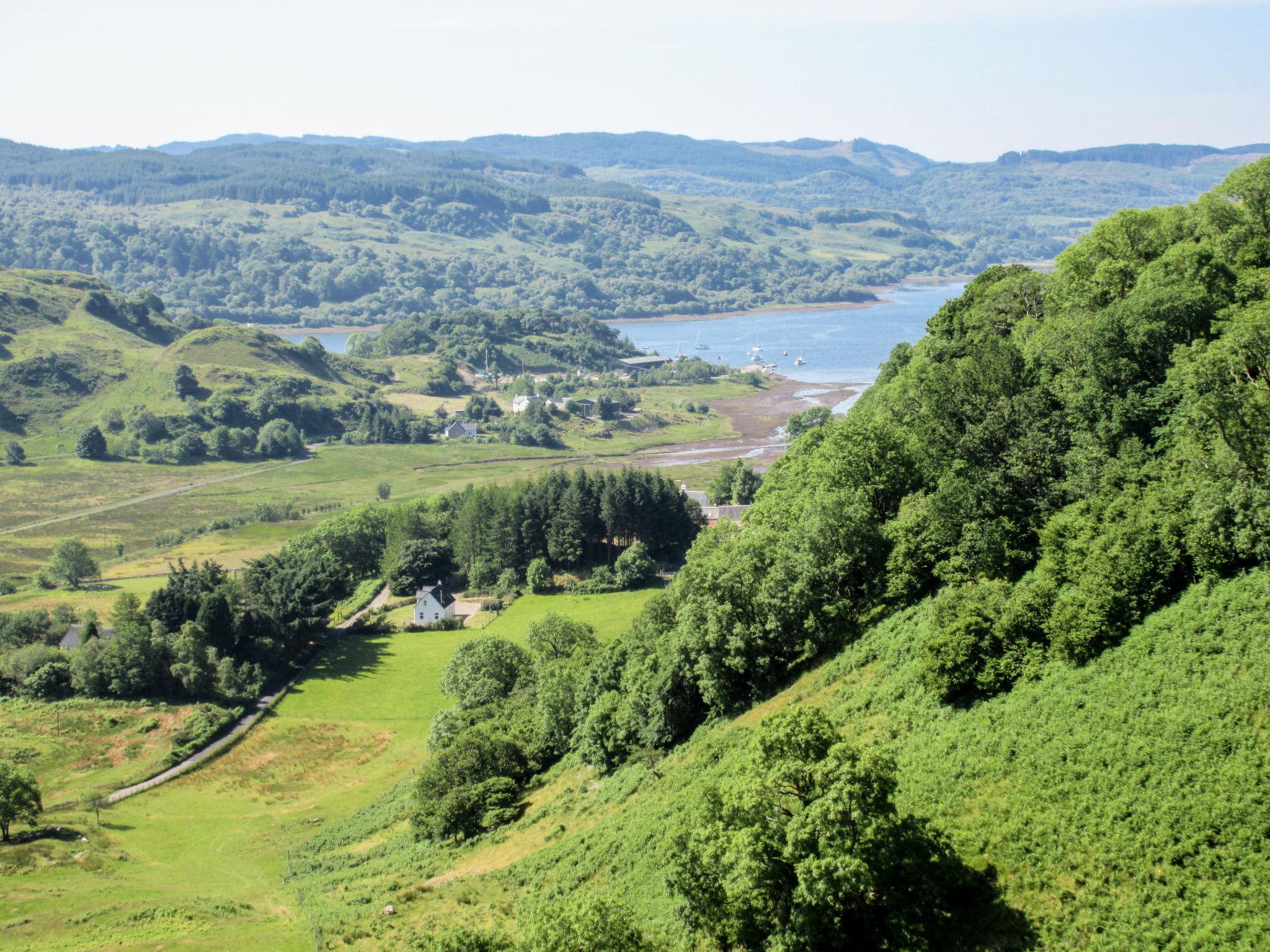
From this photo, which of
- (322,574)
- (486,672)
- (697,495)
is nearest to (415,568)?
(322,574)

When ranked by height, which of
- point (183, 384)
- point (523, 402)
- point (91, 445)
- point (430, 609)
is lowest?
point (430, 609)

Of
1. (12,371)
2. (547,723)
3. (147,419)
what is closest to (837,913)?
(547,723)

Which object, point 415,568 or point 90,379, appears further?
point 90,379

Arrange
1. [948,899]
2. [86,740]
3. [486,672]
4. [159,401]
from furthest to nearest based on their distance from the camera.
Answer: [159,401] < [86,740] < [486,672] < [948,899]

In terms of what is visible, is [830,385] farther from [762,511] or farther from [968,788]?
[968,788]

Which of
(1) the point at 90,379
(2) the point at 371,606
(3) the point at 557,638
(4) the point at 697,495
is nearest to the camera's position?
(3) the point at 557,638

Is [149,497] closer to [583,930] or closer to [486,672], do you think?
[486,672]

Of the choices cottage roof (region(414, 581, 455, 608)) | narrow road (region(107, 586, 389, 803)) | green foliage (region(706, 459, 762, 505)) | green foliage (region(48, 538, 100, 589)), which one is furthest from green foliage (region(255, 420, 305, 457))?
narrow road (region(107, 586, 389, 803))
